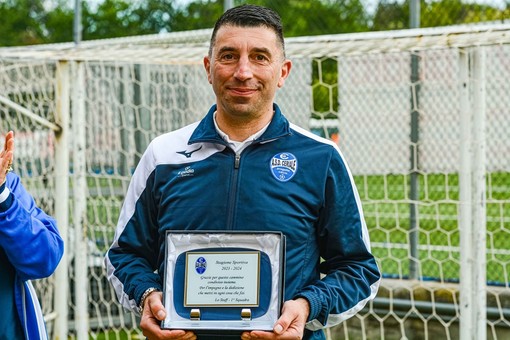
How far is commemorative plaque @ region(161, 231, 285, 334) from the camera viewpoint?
98.9 inches

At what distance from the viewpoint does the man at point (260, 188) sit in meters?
2.66

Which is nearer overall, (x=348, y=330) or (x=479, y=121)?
(x=479, y=121)

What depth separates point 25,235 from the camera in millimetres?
2982

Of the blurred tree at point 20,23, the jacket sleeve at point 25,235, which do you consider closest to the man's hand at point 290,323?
the jacket sleeve at point 25,235

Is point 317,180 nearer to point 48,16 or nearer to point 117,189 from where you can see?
point 117,189

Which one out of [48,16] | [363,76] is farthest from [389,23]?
[48,16]

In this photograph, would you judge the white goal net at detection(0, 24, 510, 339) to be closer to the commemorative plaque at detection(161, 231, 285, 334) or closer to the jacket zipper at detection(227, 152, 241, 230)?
the jacket zipper at detection(227, 152, 241, 230)

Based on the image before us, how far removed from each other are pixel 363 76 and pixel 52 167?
2.53m

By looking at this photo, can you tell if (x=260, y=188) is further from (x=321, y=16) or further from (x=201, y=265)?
(x=321, y=16)

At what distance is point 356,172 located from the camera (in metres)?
7.08

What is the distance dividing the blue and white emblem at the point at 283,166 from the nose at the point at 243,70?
0.26 meters

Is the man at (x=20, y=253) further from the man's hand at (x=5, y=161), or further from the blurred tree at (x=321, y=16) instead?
the blurred tree at (x=321, y=16)

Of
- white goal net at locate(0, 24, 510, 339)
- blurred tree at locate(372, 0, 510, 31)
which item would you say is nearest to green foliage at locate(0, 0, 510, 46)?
blurred tree at locate(372, 0, 510, 31)

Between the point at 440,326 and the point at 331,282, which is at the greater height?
the point at 331,282
